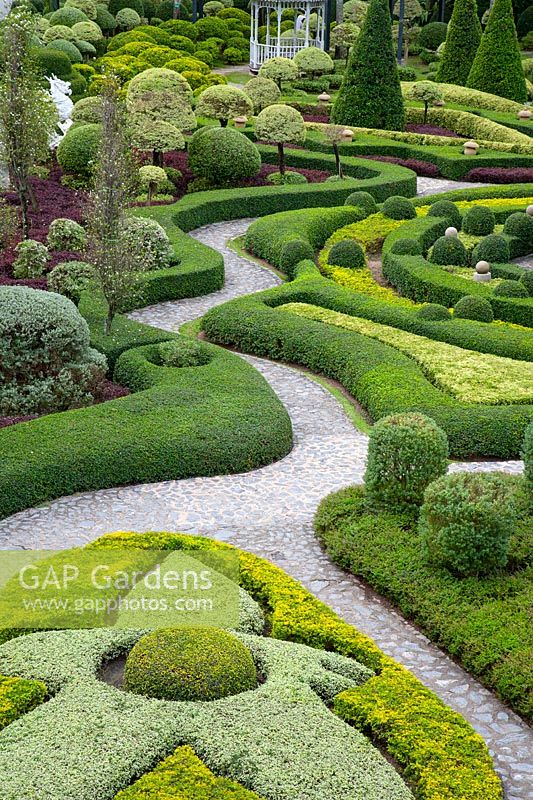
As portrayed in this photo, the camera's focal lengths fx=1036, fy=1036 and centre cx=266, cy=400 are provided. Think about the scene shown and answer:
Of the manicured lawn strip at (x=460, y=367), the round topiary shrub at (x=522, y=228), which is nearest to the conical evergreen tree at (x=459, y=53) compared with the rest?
the round topiary shrub at (x=522, y=228)

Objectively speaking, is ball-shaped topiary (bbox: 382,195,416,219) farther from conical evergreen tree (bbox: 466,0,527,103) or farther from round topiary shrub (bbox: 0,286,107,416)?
conical evergreen tree (bbox: 466,0,527,103)

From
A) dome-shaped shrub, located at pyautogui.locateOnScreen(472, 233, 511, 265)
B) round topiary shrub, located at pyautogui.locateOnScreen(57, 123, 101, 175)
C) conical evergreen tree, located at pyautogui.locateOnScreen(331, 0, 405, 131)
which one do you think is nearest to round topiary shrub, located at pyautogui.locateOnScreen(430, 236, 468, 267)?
A: dome-shaped shrub, located at pyautogui.locateOnScreen(472, 233, 511, 265)

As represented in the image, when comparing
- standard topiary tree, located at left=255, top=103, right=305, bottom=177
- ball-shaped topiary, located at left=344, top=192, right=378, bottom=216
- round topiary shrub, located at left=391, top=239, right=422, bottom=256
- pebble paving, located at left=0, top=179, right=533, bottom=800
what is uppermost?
standard topiary tree, located at left=255, top=103, right=305, bottom=177

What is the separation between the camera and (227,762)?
24.3 ft

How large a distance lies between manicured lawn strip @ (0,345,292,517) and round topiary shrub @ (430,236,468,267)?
30.1ft

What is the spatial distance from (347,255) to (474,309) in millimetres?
4692

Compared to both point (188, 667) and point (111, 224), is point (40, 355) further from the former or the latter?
point (188, 667)

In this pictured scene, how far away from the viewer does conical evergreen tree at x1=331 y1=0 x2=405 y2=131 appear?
36.4 metres

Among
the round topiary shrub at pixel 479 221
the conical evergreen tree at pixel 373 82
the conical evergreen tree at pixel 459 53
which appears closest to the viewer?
the round topiary shrub at pixel 479 221

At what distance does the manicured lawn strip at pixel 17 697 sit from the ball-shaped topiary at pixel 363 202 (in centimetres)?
2123

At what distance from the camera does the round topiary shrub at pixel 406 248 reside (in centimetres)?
2311

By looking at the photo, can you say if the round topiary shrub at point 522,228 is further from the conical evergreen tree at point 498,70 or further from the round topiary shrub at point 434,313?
the conical evergreen tree at point 498,70

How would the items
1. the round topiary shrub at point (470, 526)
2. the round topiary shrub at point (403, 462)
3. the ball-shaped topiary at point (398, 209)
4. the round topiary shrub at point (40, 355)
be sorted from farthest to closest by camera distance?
the ball-shaped topiary at point (398, 209) → the round topiary shrub at point (40, 355) → the round topiary shrub at point (403, 462) → the round topiary shrub at point (470, 526)

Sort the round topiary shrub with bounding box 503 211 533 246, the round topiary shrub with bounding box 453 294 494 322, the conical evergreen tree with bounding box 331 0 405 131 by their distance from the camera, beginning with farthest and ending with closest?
the conical evergreen tree with bounding box 331 0 405 131 < the round topiary shrub with bounding box 503 211 533 246 < the round topiary shrub with bounding box 453 294 494 322
